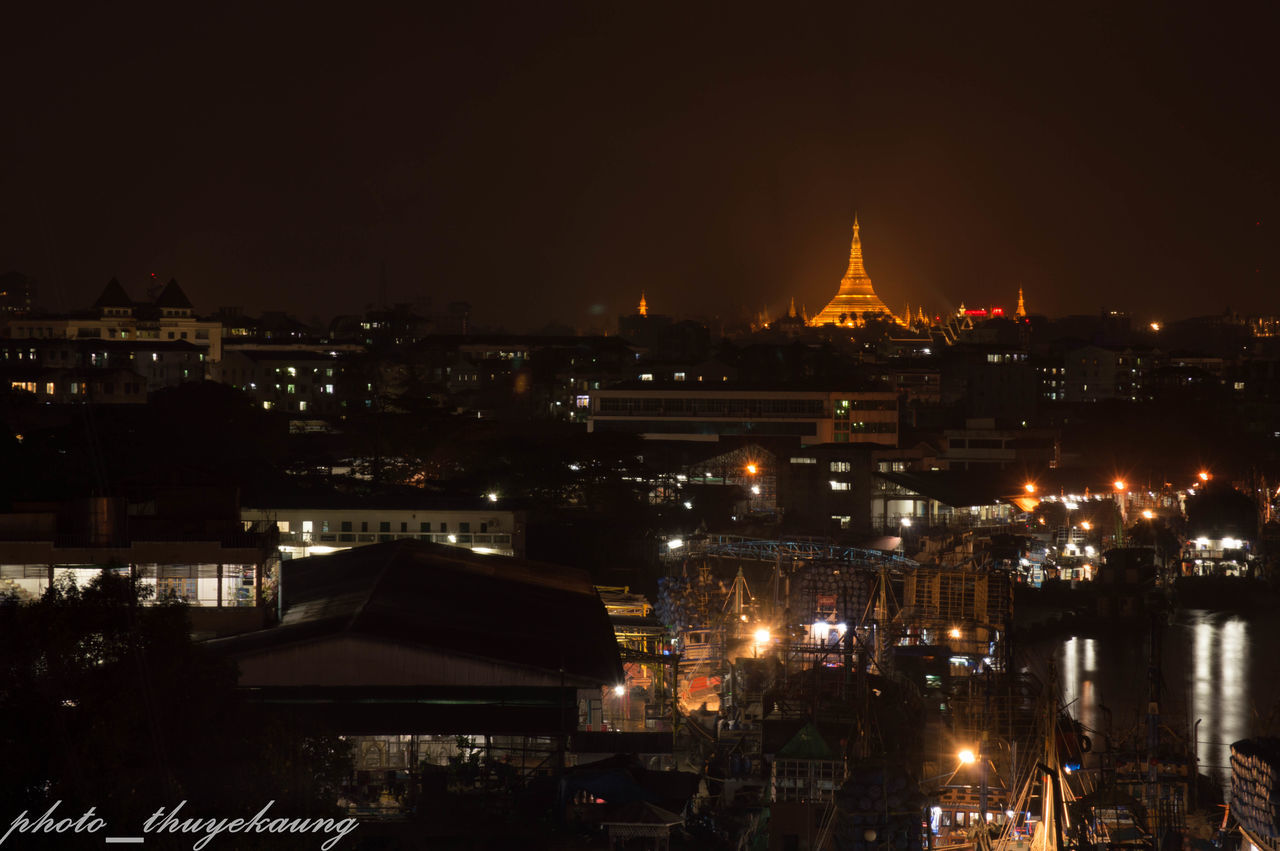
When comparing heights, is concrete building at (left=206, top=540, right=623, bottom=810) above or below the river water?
above

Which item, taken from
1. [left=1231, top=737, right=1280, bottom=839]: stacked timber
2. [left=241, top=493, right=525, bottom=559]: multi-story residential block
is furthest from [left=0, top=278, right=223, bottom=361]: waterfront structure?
[left=1231, top=737, right=1280, bottom=839]: stacked timber

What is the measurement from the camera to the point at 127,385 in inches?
872

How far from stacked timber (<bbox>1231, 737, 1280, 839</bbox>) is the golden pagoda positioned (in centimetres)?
5206

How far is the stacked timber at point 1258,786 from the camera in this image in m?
3.31

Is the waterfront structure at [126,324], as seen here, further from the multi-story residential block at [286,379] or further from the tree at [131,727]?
the tree at [131,727]

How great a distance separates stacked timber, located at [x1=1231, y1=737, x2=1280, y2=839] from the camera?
3314mm

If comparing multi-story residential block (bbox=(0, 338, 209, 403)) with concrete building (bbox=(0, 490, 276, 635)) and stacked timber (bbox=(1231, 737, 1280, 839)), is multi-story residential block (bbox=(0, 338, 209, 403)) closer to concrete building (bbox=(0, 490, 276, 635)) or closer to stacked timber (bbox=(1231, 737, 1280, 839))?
concrete building (bbox=(0, 490, 276, 635))

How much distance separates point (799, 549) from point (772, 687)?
424cm

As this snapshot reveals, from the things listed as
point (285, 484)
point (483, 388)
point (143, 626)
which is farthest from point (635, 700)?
point (483, 388)

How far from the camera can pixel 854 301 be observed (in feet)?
193

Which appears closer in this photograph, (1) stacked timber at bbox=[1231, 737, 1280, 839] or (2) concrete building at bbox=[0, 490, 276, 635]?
(1) stacked timber at bbox=[1231, 737, 1280, 839]

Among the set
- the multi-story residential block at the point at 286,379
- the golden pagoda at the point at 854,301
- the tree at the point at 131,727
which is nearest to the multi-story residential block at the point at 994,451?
the multi-story residential block at the point at 286,379

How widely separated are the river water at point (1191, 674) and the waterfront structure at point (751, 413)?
675 centimetres

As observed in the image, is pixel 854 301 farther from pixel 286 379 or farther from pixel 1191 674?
pixel 1191 674
